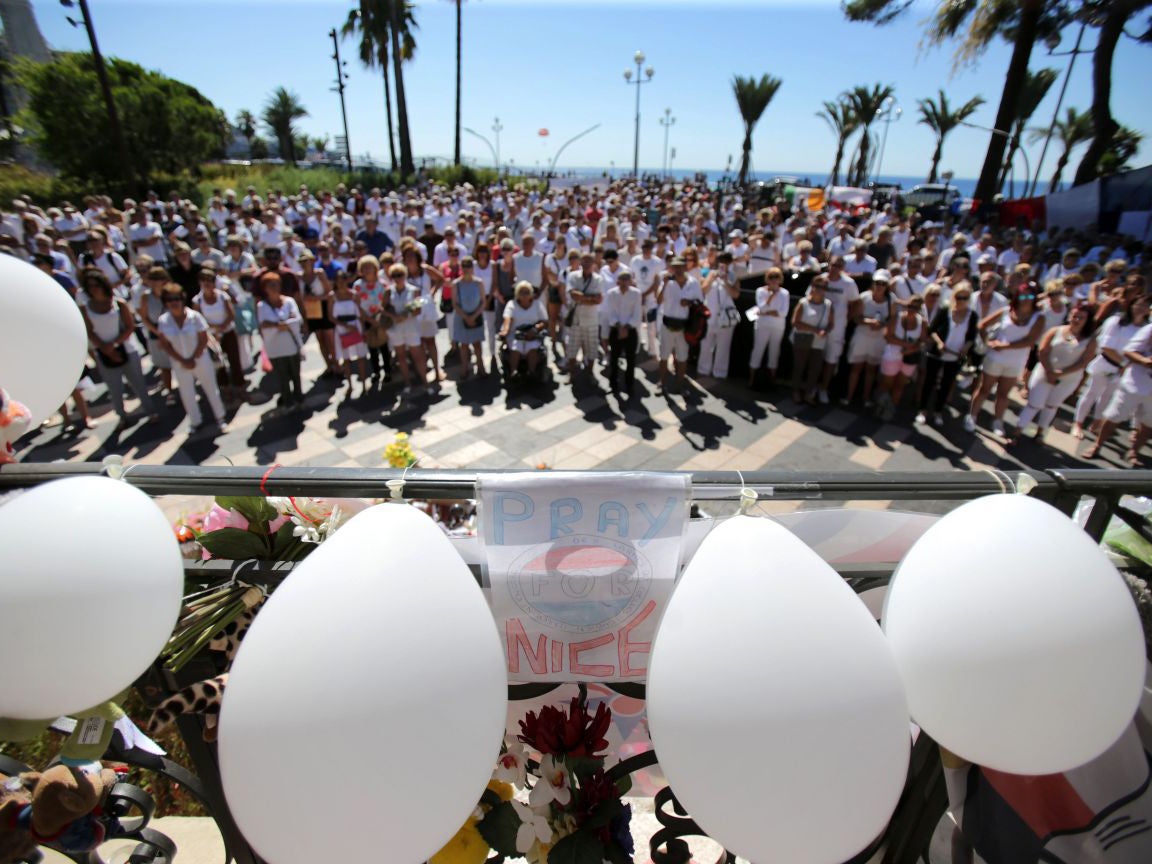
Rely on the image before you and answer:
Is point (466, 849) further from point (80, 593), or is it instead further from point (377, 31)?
point (377, 31)

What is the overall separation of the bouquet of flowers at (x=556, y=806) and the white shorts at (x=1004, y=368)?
7.17 meters

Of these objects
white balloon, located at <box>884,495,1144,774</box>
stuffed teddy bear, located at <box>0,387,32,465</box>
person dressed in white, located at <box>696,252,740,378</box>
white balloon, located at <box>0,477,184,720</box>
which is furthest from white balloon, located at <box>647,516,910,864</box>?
person dressed in white, located at <box>696,252,740,378</box>

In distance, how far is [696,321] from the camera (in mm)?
7738

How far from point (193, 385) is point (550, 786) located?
7063 millimetres

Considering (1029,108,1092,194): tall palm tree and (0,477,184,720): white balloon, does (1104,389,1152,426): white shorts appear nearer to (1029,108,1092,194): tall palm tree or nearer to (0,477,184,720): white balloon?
(0,477,184,720): white balloon

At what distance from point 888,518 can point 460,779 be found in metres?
1.24

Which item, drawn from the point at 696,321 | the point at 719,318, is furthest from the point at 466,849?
the point at 719,318

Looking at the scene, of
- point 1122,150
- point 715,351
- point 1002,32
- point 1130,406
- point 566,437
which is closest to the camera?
point 1130,406

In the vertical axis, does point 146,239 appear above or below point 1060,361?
above

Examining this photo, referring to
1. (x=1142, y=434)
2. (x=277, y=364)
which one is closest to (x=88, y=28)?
(x=277, y=364)

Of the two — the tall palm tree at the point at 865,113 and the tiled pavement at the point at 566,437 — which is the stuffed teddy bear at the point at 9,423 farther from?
the tall palm tree at the point at 865,113

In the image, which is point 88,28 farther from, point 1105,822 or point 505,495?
point 1105,822

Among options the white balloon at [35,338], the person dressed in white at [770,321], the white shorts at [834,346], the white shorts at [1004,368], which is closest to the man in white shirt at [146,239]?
the person dressed in white at [770,321]

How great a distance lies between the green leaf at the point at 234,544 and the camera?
1.43m
